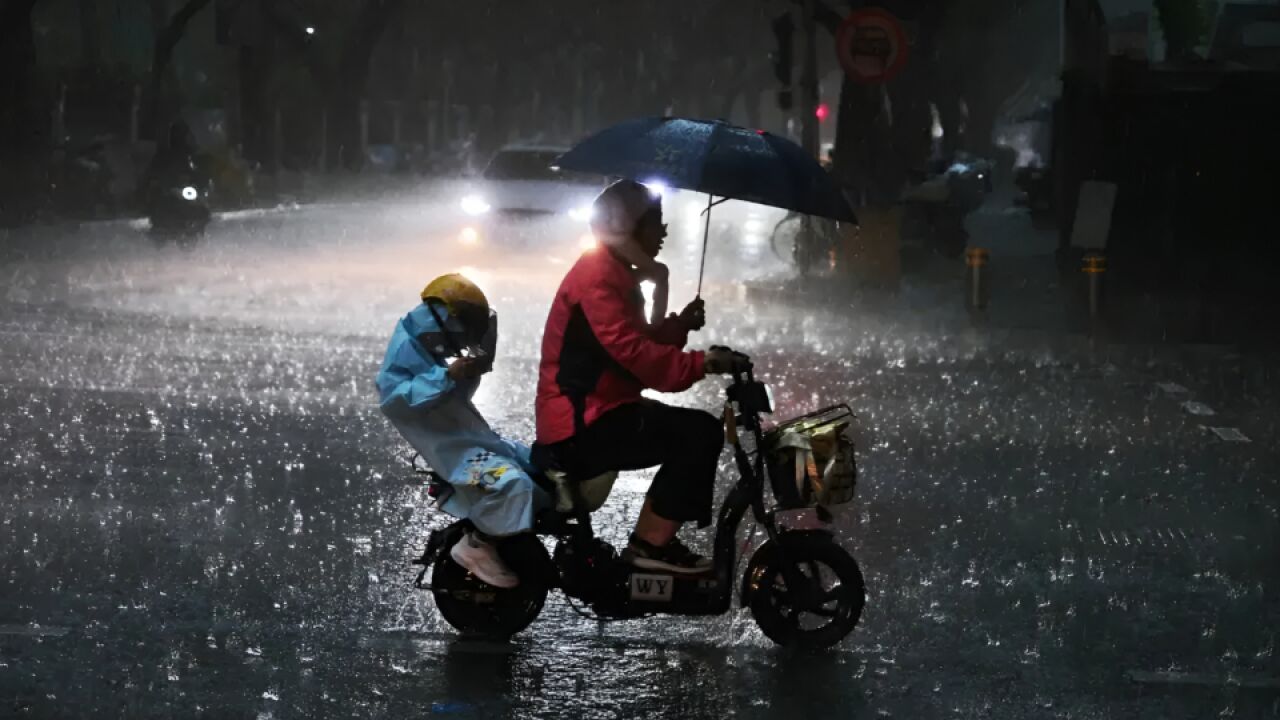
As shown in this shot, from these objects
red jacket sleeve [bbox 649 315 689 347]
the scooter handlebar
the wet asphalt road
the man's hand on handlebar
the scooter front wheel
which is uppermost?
the man's hand on handlebar

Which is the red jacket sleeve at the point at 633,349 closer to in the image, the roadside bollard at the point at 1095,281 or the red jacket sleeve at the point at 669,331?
the red jacket sleeve at the point at 669,331

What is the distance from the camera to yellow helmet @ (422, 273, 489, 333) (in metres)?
6.40

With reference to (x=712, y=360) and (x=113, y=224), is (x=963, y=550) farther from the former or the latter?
(x=113, y=224)

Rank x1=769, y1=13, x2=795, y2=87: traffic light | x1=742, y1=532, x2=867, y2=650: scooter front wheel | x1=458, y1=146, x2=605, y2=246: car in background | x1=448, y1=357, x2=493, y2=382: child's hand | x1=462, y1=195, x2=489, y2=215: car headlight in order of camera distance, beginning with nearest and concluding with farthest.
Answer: x1=448, y1=357, x2=493, y2=382: child's hand < x1=742, y1=532, x2=867, y2=650: scooter front wheel < x1=458, y1=146, x2=605, y2=246: car in background < x1=769, y1=13, x2=795, y2=87: traffic light < x1=462, y1=195, x2=489, y2=215: car headlight

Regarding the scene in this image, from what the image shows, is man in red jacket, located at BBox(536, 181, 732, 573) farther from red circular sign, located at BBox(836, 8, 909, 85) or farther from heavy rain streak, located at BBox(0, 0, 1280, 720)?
red circular sign, located at BBox(836, 8, 909, 85)

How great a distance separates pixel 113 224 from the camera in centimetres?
3234

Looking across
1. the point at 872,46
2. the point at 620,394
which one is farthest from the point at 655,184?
the point at 872,46

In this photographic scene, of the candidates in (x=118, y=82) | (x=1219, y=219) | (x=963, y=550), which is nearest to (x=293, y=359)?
(x=963, y=550)

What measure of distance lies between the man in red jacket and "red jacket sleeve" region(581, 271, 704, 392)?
0.02 m

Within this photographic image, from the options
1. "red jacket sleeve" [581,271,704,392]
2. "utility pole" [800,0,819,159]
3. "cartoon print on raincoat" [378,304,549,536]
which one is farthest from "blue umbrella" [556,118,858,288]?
"utility pole" [800,0,819,159]

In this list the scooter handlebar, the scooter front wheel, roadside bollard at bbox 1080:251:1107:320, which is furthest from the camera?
roadside bollard at bbox 1080:251:1107:320

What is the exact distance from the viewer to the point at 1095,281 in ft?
60.2

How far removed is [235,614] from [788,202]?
95.9 inches

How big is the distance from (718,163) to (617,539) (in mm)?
2311
